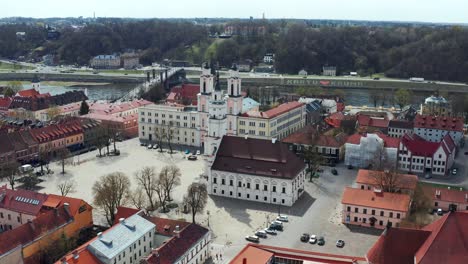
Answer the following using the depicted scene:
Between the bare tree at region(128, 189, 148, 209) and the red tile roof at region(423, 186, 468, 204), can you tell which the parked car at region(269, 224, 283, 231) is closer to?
the bare tree at region(128, 189, 148, 209)

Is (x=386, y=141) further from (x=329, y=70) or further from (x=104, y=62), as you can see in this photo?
(x=104, y=62)

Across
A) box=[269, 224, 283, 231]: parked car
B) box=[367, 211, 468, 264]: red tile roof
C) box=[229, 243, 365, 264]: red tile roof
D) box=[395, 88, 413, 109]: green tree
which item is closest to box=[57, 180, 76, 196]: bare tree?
box=[269, 224, 283, 231]: parked car

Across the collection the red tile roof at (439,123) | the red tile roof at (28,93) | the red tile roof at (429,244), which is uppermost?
the red tile roof at (28,93)

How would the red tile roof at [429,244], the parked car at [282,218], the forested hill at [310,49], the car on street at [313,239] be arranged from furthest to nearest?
the forested hill at [310,49] < the parked car at [282,218] < the car on street at [313,239] < the red tile roof at [429,244]

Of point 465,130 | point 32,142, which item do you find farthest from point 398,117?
point 32,142

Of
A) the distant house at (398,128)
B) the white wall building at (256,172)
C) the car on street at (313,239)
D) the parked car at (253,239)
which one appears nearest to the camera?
the car on street at (313,239)

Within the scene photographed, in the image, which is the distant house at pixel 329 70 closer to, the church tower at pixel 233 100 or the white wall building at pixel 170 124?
the white wall building at pixel 170 124

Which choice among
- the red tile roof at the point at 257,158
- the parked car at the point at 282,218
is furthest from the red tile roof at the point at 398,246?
the red tile roof at the point at 257,158
